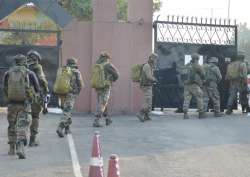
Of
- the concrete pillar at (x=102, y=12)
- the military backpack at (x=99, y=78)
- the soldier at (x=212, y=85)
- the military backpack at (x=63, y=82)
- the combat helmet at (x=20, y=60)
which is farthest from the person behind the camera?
the concrete pillar at (x=102, y=12)

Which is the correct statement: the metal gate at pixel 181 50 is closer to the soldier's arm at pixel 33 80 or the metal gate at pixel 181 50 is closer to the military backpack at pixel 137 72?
the military backpack at pixel 137 72

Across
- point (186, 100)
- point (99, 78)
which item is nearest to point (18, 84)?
point (99, 78)

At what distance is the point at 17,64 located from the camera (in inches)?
430

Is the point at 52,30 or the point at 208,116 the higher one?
the point at 52,30

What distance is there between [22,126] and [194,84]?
7.69m

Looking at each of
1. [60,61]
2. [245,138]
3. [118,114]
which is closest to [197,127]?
[245,138]

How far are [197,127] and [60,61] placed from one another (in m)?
5.27

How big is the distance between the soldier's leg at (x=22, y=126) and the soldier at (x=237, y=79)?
9089 millimetres

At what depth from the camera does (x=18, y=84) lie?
10.7 meters

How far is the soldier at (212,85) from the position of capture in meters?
18.2

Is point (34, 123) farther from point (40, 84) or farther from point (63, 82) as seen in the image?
point (63, 82)

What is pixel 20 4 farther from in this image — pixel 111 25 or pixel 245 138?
pixel 245 138

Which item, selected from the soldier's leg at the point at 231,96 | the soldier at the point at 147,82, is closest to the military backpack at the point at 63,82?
the soldier at the point at 147,82

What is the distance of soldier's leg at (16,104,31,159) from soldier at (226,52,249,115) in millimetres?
9089
